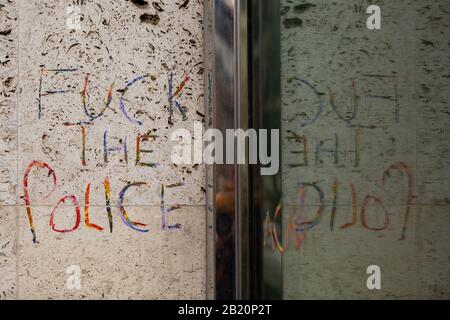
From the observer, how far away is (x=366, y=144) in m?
1.15

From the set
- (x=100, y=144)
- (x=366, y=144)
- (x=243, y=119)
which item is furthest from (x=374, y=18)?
(x=100, y=144)

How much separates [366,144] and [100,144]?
81cm

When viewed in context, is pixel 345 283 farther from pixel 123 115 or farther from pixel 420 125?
pixel 123 115

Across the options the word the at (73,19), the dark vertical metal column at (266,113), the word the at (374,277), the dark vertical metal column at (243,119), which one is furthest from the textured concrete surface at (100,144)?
the word the at (374,277)

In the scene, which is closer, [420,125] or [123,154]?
[420,125]

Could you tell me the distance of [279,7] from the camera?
121cm

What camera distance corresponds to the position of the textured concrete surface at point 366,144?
108 cm

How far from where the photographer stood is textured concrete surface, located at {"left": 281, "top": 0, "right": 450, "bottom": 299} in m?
1.08

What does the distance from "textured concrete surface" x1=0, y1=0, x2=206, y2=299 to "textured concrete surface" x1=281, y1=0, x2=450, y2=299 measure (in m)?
0.38

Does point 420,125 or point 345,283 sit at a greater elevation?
point 420,125

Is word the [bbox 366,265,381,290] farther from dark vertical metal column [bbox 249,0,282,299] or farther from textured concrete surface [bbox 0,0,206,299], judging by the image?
textured concrete surface [bbox 0,0,206,299]

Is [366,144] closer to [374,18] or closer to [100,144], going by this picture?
[374,18]

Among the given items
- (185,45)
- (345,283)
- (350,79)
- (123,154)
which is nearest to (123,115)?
(123,154)
